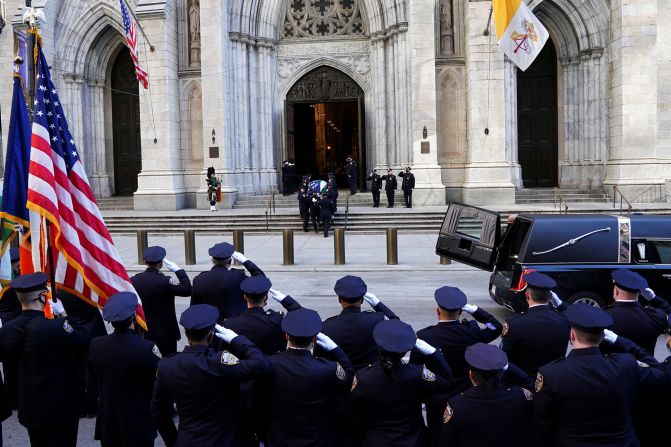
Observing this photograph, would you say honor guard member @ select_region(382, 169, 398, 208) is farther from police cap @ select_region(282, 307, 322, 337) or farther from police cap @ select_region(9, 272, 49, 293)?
police cap @ select_region(282, 307, 322, 337)

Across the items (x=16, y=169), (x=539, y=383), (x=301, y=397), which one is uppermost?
(x=16, y=169)

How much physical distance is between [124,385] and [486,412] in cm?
271

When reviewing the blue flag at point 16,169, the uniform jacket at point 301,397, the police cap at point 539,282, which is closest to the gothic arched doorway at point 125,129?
the blue flag at point 16,169

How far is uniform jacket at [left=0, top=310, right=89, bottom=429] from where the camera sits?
208 inches

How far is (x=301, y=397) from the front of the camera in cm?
423

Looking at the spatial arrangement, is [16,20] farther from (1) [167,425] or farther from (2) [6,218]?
(1) [167,425]

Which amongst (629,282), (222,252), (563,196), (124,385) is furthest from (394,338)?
(563,196)

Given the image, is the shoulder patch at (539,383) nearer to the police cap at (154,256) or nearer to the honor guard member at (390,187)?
the police cap at (154,256)

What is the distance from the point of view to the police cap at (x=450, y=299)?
4.90 metres

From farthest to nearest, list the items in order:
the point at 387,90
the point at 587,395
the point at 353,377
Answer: the point at 387,90
the point at 353,377
the point at 587,395

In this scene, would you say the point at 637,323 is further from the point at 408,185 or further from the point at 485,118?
the point at 485,118

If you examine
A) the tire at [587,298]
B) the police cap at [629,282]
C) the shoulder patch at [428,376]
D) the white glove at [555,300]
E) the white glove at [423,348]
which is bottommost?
the tire at [587,298]

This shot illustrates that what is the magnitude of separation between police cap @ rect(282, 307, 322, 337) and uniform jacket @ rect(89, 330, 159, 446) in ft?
4.11

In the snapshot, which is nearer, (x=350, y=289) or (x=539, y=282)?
(x=350, y=289)
